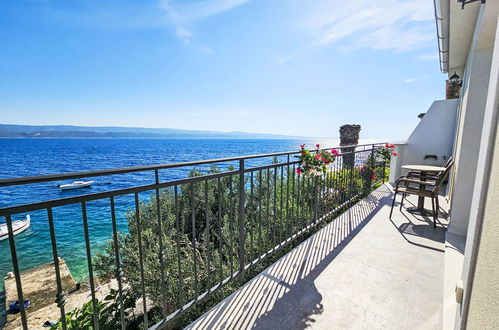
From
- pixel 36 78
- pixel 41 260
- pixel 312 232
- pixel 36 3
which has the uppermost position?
pixel 36 78

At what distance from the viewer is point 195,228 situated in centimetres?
222

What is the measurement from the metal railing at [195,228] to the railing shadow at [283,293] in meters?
0.15

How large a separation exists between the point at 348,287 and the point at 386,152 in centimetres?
408

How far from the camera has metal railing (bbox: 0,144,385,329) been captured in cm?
98

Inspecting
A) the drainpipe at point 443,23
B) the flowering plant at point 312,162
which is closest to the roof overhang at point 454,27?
A: the drainpipe at point 443,23

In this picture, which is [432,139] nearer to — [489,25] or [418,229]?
[418,229]

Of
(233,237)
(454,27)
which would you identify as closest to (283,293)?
(233,237)

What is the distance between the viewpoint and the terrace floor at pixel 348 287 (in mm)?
1483

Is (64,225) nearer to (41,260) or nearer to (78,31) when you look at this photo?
(41,260)

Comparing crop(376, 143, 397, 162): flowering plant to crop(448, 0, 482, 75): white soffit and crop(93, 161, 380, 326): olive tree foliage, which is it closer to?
crop(93, 161, 380, 326): olive tree foliage

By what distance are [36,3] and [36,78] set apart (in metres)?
31.5

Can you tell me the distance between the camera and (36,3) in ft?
33.5

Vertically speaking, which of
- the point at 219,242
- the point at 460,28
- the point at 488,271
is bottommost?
the point at 219,242

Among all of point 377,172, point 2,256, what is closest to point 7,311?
point 2,256
